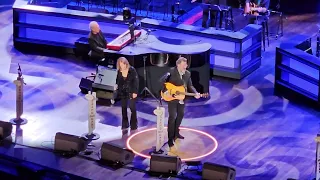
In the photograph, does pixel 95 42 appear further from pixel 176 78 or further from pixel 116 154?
pixel 116 154

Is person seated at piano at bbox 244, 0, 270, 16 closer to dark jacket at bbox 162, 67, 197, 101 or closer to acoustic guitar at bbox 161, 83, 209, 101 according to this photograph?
dark jacket at bbox 162, 67, 197, 101

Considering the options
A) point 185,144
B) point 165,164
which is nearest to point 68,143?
point 165,164

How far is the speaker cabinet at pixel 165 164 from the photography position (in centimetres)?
1127

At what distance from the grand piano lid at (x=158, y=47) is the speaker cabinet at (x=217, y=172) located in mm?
3744

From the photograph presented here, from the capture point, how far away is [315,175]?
1120 cm

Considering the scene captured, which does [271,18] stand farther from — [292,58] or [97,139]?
[97,139]

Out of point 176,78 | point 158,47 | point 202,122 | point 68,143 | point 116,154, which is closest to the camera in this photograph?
point 116,154

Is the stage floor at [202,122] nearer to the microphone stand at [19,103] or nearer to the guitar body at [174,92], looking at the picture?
the microphone stand at [19,103]

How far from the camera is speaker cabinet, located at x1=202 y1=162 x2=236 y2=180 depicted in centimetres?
1073

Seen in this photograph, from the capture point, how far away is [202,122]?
13672mm

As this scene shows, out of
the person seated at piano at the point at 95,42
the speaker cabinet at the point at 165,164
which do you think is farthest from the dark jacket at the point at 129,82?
the person seated at piano at the point at 95,42

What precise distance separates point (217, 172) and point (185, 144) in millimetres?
1944

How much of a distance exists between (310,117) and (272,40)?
15.8ft

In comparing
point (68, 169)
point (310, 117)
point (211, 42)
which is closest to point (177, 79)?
point (68, 169)
